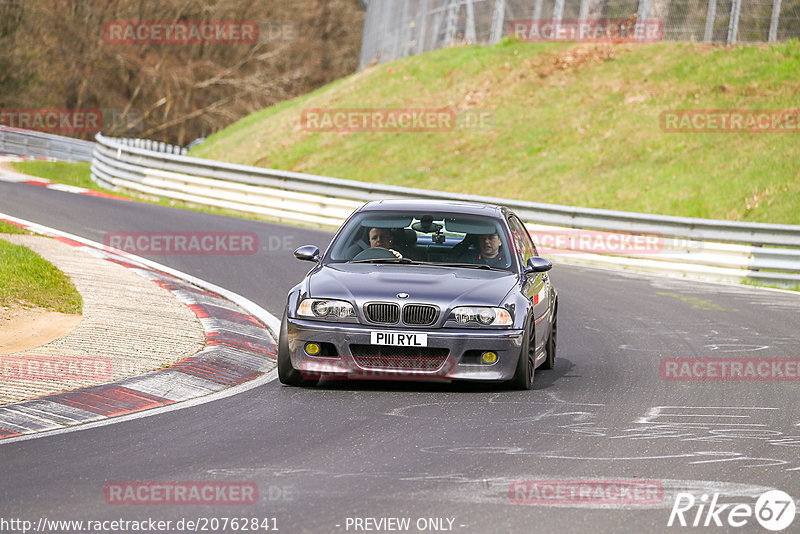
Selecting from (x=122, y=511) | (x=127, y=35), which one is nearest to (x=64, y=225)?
(x=122, y=511)

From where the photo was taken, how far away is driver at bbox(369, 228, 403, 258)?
1023 centimetres

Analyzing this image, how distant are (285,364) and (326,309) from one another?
0.54m

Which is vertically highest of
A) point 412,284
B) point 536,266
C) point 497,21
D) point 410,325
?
point 497,21

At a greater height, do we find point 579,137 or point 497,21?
point 497,21

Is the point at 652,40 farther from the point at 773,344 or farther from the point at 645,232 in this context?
the point at 773,344

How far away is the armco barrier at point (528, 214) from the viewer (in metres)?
19.3

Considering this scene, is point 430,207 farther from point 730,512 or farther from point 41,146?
point 41,146

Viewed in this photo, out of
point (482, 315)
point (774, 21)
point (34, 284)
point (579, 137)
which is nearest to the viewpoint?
point (482, 315)

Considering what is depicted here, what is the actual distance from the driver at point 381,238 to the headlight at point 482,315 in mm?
1350

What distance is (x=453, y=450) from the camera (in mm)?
7117

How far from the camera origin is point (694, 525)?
5613 mm

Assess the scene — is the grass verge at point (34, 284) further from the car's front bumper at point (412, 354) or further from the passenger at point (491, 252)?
the passenger at point (491, 252)

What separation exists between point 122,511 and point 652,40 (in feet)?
99.1

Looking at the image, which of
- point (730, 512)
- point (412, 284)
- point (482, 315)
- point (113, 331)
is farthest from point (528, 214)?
point (730, 512)
